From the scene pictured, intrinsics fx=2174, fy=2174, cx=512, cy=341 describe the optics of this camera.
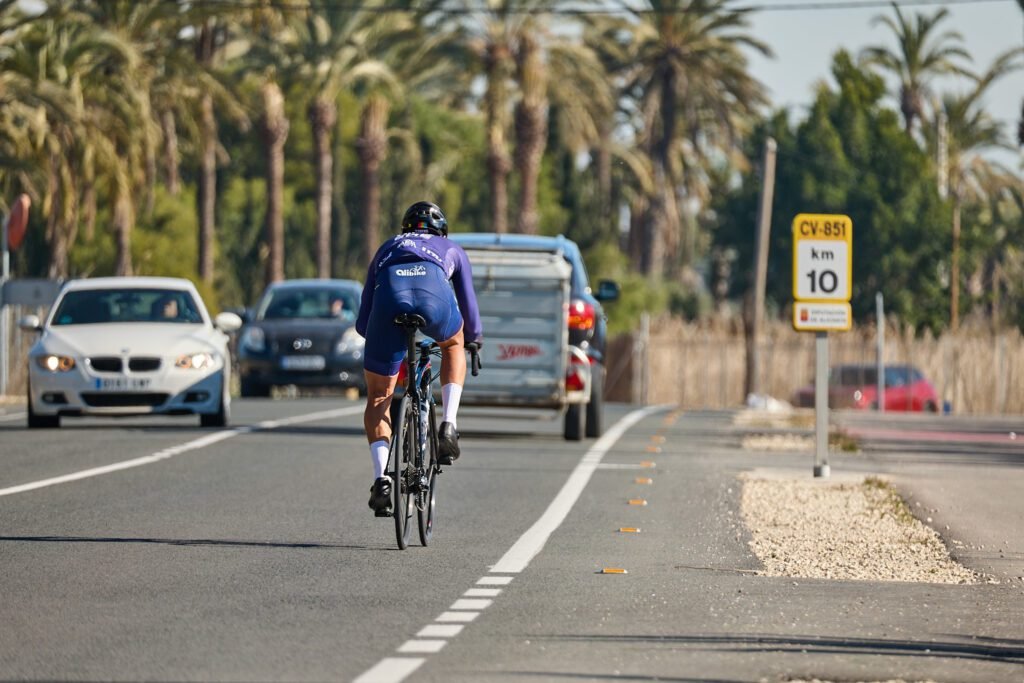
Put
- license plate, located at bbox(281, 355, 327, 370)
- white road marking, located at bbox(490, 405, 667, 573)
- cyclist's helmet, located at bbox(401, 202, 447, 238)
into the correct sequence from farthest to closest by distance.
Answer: license plate, located at bbox(281, 355, 327, 370) < cyclist's helmet, located at bbox(401, 202, 447, 238) < white road marking, located at bbox(490, 405, 667, 573)

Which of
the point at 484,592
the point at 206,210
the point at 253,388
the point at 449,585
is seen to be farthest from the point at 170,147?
the point at 484,592

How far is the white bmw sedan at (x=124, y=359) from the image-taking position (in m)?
20.9

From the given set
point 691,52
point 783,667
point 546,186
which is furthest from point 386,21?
point 783,667

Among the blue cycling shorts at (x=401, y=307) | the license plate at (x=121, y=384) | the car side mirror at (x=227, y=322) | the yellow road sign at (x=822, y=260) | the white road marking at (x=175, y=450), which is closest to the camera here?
the blue cycling shorts at (x=401, y=307)

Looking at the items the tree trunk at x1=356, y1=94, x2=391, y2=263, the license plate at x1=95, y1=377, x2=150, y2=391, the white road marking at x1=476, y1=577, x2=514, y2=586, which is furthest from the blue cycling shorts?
the tree trunk at x1=356, y1=94, x2=391, y2=263

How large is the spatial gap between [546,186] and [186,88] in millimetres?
28612

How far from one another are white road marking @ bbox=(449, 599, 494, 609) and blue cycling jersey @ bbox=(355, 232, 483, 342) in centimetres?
233

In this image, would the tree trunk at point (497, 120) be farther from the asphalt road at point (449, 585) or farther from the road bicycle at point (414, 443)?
the road bicycle at point (414, 443)

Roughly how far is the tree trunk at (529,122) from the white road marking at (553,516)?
29.9 meters

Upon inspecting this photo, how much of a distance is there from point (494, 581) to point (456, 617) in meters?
1.35

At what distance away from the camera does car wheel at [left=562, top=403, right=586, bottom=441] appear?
22.1 meters

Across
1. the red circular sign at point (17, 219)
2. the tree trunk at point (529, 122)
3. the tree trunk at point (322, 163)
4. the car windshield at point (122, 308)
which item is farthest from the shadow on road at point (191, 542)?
the tree trunk at point (322, 163)

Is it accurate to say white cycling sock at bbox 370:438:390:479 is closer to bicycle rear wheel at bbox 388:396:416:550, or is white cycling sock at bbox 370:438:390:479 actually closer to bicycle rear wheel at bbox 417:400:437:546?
bicycle rear wheel at bbox 388:396:416:550

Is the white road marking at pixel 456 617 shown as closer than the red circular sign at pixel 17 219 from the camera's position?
Yes
